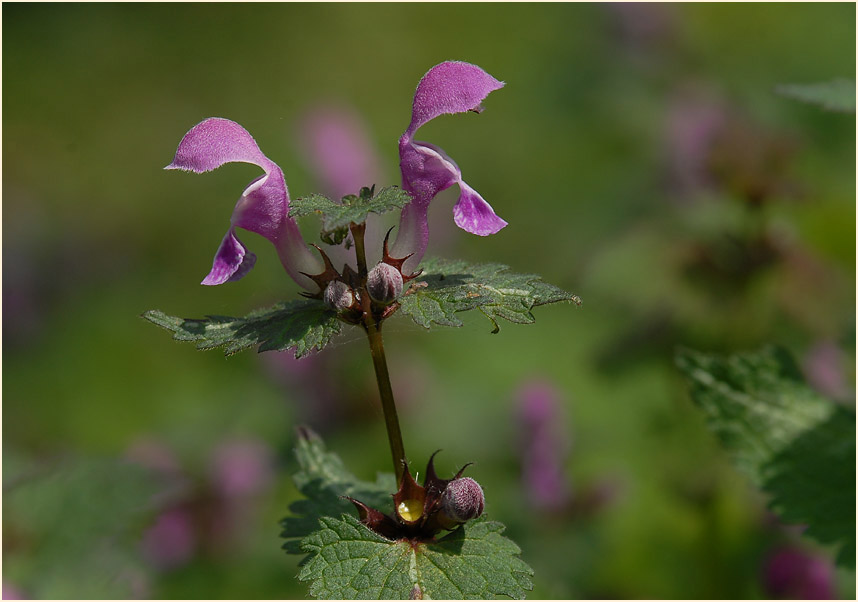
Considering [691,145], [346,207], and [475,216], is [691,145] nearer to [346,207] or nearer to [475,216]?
[475,216]

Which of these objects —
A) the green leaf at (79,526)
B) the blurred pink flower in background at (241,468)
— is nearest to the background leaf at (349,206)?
the green leaf at (79,526)

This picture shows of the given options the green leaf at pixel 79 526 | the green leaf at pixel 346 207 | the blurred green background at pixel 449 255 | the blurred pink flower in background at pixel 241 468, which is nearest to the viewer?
the green leaf at pixel 346 207

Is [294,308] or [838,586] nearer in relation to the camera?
[294,308]

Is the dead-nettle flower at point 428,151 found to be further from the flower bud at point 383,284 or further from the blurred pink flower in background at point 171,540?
the blurred pink flower in background at point 171,540

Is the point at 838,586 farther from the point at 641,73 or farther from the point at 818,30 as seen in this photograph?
the point at 818,30

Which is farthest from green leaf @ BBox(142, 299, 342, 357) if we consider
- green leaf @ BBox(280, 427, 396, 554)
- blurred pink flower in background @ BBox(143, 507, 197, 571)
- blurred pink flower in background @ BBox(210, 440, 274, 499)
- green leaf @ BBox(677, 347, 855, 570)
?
blurred pink flower in background @ BBox(210, 440, 274, 499)

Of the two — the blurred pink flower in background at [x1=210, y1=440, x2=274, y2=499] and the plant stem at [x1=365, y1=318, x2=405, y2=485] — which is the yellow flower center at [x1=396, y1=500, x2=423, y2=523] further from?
the blurred pink flower in background at [x1=210, y1=440, x2=274, y2=499]

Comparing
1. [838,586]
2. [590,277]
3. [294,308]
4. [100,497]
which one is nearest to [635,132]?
[590,277]

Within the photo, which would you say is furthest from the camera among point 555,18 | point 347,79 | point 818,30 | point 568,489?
point 555,18
